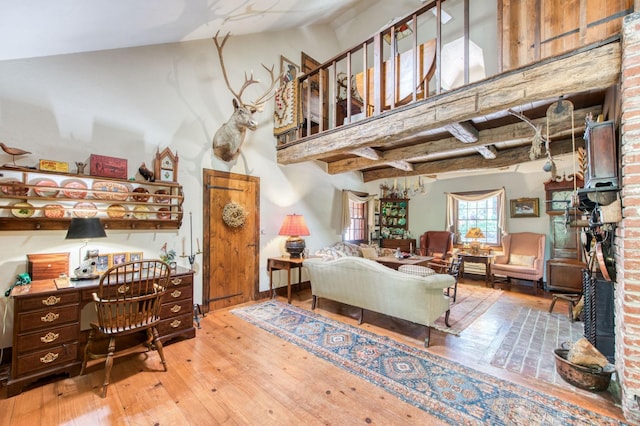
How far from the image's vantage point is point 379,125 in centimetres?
329

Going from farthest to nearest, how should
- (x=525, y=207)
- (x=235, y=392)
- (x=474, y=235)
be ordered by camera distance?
(x=474, y=235)
(x=525, y=207)
(x=235, y=392)

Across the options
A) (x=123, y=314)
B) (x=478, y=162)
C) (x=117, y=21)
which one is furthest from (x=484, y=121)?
(x=123, y=314)

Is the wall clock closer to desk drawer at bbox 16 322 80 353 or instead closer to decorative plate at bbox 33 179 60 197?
decorative plate at bbox 33 179 60 197

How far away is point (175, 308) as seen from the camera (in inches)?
112

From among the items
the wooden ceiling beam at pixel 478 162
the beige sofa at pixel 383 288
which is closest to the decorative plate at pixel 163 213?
the beige sofa at pixel 383 288

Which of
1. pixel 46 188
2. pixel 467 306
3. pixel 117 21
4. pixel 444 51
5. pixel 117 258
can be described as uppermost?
pixel 444 51

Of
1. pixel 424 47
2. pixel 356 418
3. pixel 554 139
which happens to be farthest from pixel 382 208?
pixel 356 418

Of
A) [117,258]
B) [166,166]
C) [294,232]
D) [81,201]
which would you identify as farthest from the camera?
[294,232]

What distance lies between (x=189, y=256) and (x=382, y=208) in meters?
5.26

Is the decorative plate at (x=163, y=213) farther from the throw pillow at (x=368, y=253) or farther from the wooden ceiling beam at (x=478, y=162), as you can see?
the wooden ceiling beam at (x=478, y=162)

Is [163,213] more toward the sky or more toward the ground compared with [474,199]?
more toward the ground

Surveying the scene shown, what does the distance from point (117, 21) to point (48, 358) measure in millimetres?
2898

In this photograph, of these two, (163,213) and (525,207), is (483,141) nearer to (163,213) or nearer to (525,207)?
(525,207)

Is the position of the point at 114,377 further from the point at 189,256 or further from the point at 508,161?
the point at 508,161
